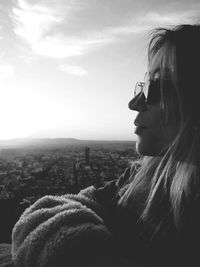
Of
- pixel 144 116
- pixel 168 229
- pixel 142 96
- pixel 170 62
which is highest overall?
pixel 170 62

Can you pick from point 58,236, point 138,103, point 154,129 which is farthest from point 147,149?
point 58,236

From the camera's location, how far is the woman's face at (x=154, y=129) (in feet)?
4.54

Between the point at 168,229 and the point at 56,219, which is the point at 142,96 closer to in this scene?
the point at 168,229

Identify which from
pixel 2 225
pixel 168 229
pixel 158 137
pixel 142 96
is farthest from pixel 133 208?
pixel 2 225

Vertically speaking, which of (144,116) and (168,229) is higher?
(144,116)

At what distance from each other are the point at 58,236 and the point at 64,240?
0.11 ft

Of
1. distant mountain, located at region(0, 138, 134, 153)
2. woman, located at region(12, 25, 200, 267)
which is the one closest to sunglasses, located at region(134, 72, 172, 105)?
woman, located at region(12, 25, 200, 267)

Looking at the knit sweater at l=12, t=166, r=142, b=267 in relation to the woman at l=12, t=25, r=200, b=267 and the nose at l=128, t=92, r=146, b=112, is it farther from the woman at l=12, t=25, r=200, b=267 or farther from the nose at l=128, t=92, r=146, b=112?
the nose at l=128, t=92, r=146, b=112

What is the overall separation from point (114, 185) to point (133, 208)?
37cm

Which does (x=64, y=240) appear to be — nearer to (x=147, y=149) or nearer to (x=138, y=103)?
(x=147, y=149)

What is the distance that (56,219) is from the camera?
1.00m

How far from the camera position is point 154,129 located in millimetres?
1398

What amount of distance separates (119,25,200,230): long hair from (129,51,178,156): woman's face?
0.11ft

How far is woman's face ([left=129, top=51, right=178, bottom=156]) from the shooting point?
1383 millimetres
